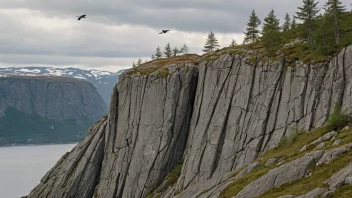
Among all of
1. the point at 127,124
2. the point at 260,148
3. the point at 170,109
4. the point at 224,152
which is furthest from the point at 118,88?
the point at 260,148

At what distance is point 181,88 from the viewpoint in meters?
94.7

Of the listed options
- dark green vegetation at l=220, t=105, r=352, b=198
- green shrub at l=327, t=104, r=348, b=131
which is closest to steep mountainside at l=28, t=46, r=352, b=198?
dark green vegetation at l=220, t=105, r=352, b=198

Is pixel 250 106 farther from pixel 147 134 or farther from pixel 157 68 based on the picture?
pixel 157 68

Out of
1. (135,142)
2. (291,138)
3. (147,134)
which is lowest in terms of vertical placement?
(135,142)

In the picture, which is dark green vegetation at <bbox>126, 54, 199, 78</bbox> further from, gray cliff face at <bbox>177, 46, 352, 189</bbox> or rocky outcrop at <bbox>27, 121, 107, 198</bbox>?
rocky outcrop at <bbox>27, 121, 107, 198</bbox>

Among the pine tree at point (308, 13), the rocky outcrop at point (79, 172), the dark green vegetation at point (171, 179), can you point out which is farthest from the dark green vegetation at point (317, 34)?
the rocky outcrop at point (79, 172)

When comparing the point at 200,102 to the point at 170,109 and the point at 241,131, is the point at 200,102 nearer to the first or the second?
the point at 170,109

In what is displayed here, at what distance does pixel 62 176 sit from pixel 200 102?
3717 centimetres

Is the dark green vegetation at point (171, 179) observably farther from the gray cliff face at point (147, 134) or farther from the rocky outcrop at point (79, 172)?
the rocky outcrop at point (79, 172)

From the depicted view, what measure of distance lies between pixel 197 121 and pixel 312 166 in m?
46.9

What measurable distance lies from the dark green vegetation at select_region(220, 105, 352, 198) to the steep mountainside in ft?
5.56

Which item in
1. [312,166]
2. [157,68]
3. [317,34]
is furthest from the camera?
[157,68]

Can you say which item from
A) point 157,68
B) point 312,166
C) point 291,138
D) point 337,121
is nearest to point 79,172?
point 157,68

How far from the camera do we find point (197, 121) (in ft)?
298
